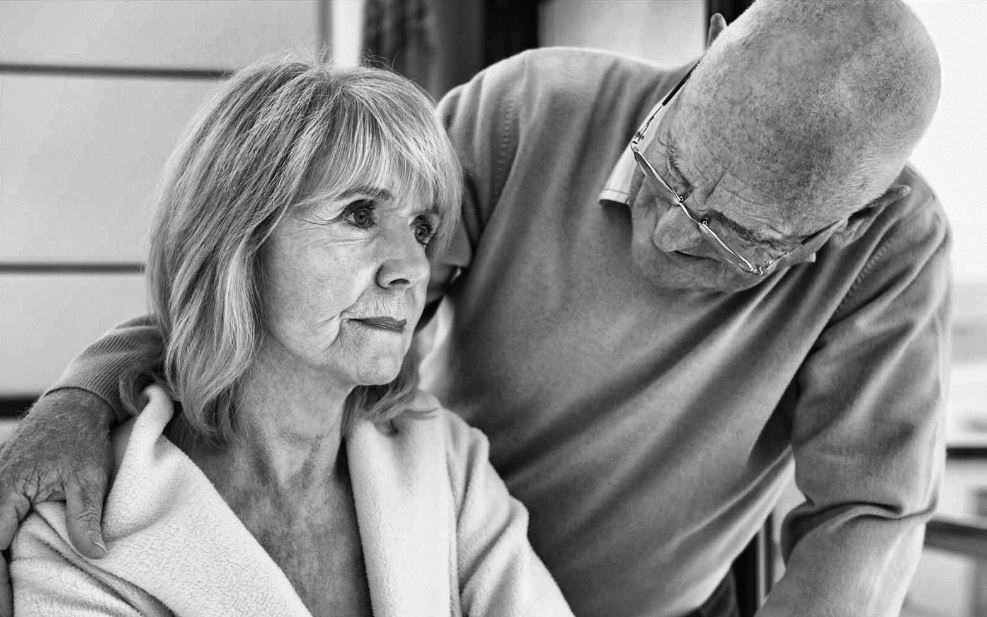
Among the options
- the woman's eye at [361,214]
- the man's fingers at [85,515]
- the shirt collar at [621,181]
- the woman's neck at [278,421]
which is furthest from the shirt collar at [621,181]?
the man's fingers at [85,515]

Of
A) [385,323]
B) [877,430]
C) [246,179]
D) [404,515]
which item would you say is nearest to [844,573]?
[877,430]

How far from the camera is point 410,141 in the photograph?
129 cm

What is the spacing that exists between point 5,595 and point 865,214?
1.24 meters

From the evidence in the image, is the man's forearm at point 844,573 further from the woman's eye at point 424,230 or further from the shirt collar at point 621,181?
the woman's eye at point 424,230

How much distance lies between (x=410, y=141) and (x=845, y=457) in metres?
0.84

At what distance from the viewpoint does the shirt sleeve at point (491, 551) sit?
4.45 feet

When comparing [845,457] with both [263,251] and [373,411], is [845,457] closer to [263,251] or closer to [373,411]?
[373,411]

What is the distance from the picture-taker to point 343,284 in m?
1.25

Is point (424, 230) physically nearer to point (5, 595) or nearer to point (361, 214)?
point (361, 214)

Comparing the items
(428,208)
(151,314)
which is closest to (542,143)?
(428,208)

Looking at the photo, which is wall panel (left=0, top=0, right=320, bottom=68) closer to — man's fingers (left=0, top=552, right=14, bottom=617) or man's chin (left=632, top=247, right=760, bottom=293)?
man's chin (left=632, top=247, right=760, bottom=293)

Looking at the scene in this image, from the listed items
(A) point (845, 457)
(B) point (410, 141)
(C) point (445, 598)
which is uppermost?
(B) point (410, 141)

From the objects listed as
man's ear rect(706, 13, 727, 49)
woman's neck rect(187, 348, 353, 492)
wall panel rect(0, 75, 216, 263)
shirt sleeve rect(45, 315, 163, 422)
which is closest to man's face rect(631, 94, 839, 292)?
man's ear rect(706, 13, 727, 49)

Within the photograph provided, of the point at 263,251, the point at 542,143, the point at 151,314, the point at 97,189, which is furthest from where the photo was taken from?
the point at 97,189
